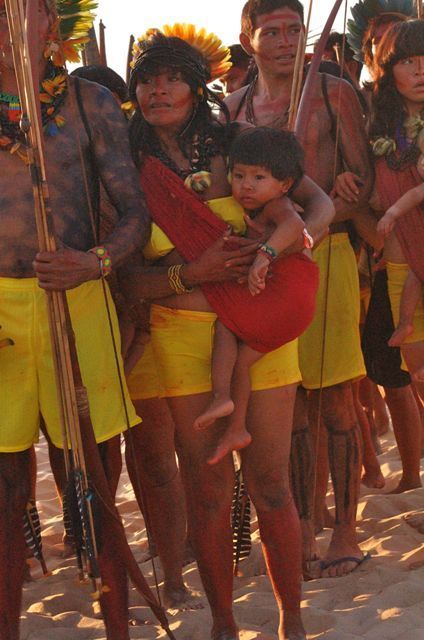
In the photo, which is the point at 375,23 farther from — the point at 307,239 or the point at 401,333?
the point at 307,239

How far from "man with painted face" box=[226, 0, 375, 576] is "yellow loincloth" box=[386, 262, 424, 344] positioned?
22 cm

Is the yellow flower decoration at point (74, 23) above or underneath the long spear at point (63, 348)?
above

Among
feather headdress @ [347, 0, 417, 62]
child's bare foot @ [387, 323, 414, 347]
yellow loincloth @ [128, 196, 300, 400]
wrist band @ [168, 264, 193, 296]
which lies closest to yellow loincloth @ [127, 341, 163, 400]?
yellow loincloth @ [128, 196, 300, 400]

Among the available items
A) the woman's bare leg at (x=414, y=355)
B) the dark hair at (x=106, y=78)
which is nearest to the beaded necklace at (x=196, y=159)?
the woman's bare leg at (x=414, y=355)

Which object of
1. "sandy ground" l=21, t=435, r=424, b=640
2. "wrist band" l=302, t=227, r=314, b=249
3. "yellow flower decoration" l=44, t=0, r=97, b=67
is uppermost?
"yellow flower decoration" l=44, t=0, r=97, b=67

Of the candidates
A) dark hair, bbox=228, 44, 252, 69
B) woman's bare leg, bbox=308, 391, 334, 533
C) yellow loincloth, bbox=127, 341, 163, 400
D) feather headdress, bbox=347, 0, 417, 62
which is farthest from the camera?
dark hair, bbox=228, 44, 252, 69

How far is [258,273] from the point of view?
4.43 m

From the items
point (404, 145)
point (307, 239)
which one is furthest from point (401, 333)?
point (307, 239)

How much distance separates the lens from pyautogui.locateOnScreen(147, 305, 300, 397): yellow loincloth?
15.1ft

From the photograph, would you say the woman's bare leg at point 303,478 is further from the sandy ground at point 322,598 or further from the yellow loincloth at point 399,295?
the yellow loincloth at point 399,295

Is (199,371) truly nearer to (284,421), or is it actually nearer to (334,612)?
(284,421)

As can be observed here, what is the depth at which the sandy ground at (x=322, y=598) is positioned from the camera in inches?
189

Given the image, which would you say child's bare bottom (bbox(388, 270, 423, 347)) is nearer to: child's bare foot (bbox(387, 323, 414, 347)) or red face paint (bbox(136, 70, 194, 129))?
child's bare foot (bbox(387, 323, 414, 347))

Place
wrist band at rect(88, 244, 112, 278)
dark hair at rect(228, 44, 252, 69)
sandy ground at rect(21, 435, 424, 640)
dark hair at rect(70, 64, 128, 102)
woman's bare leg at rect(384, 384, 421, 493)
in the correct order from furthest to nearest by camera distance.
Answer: dark hair at rect(228, 44, 252, 69)
woman's bare leg at rect(384, 384, 421, 493)
dark hair at rect(70, 64, 128, 102)
sandy ground at rect(21, 435, 424, 640)
wrist band at rect(88, 244, 112, 278)
